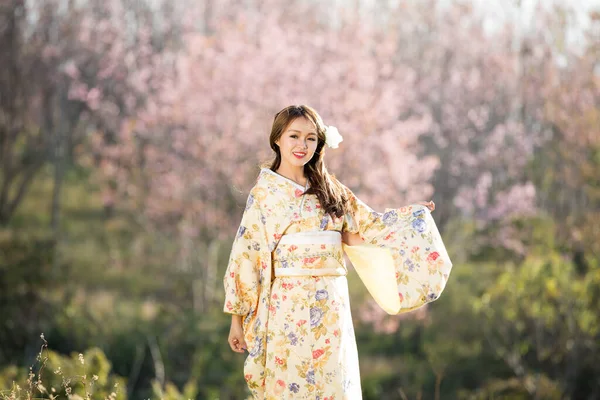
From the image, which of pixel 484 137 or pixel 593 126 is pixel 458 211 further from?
pixel 593 126

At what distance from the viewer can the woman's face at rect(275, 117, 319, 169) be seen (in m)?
3.14

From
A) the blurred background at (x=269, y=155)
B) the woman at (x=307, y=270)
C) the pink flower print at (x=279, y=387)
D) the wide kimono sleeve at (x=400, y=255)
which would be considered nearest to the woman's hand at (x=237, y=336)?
the woman at (x=307, y=270)

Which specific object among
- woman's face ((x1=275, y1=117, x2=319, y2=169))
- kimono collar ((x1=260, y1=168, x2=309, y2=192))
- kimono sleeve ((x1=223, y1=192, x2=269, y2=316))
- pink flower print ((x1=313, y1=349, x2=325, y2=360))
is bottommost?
pink flower print ((x1=313, y1=349, x2=325, y2=360))

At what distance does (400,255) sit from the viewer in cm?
314

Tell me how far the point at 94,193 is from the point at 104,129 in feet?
8.77

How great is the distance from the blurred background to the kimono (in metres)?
2.89

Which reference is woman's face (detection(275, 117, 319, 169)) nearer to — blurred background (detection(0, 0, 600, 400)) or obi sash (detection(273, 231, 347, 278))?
obi sash (detection(273, 231, 347, 278))

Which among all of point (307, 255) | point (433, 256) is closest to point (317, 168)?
point (307, 255)

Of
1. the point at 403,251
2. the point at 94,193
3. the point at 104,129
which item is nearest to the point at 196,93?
the point at 104,129

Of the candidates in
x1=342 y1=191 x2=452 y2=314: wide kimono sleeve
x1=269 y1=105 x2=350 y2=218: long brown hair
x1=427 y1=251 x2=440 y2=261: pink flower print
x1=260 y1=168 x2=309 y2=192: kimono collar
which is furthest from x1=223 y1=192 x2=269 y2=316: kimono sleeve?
x1=427 y1=251 x2=440 y2=261: pink flower print

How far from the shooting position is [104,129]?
14.8 meters

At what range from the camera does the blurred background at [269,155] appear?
30.2 ft

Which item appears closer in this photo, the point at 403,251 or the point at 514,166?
the point at 403,251

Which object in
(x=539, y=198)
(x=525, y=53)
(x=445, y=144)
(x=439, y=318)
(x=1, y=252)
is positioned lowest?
(x=439, y=318)
